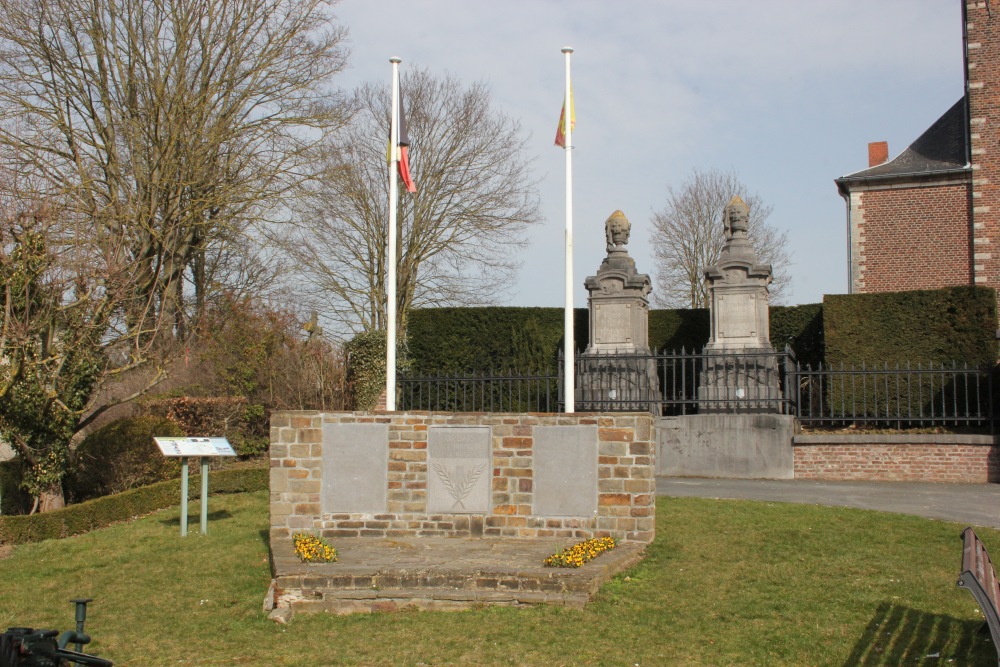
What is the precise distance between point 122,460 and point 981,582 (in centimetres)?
1348

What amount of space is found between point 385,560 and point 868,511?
→ 606 centimetres

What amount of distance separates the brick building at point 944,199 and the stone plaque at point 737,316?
782 cm

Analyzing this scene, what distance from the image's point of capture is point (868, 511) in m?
11.8

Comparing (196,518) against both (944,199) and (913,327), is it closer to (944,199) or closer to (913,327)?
(913,327)

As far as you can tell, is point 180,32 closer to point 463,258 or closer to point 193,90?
point 193,90

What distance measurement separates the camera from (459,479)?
10.4 meters

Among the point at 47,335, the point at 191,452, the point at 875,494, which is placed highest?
the point at 47,335

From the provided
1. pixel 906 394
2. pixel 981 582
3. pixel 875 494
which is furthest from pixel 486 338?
pixel 981 582

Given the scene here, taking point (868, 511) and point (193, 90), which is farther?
point (193, 90)

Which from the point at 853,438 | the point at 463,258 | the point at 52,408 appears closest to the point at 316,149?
the point at 463,258

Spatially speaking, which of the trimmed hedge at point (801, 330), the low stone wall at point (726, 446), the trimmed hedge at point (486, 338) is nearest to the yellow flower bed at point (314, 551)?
the low stone wall at point (726, 446)

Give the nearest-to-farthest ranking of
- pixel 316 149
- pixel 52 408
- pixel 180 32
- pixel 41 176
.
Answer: pixel 52 408 < pixel 41 176 < pixel 180 32 < pixel 316 149

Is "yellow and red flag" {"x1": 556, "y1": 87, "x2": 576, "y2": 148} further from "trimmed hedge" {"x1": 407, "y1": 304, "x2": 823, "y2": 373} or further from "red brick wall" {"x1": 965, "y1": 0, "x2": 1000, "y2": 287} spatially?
"red brick wall" {"x1": 965, "y1": 0, "x2": 1000, "y2": 287}

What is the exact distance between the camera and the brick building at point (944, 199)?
2208 centimetres
